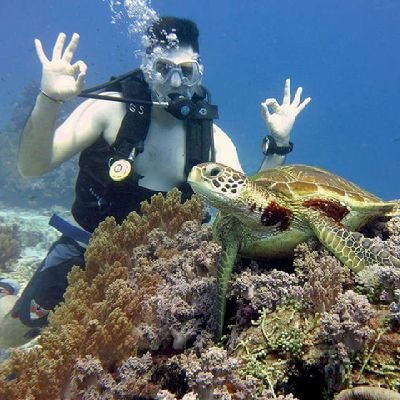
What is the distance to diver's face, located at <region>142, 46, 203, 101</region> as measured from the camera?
476 centimetres

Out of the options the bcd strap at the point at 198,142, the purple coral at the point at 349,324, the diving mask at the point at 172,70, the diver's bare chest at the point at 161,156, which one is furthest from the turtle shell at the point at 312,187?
the diving mask at the point at 172,70

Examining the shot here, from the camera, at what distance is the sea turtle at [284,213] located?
7.11ft

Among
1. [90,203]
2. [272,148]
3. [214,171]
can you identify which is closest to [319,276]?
[214,171]

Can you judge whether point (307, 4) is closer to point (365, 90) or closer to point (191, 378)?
point (365, 90)

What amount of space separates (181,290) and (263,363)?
0.78m

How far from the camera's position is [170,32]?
5.00m

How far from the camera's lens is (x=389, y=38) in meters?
118

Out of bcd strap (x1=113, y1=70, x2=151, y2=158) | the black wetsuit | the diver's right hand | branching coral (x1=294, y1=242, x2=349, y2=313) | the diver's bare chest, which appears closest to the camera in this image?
branching coral (x1=294, y1=242, x2=349, y2=313)

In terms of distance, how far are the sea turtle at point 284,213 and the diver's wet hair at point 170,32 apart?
116 inches

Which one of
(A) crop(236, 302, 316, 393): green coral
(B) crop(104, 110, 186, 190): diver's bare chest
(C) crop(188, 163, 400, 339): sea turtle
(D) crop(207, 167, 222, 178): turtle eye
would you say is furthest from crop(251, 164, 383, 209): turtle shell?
(B) crop(104, 110, 186, 190): diver's bare chest

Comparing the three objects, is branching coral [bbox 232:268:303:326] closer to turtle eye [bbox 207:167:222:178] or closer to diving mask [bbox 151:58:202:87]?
turtle eye [bbox 207:167:222:178]

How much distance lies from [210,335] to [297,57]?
16203cm

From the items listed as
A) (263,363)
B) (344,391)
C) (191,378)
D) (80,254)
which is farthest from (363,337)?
(80,254)

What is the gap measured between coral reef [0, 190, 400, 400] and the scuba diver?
5.26ft
